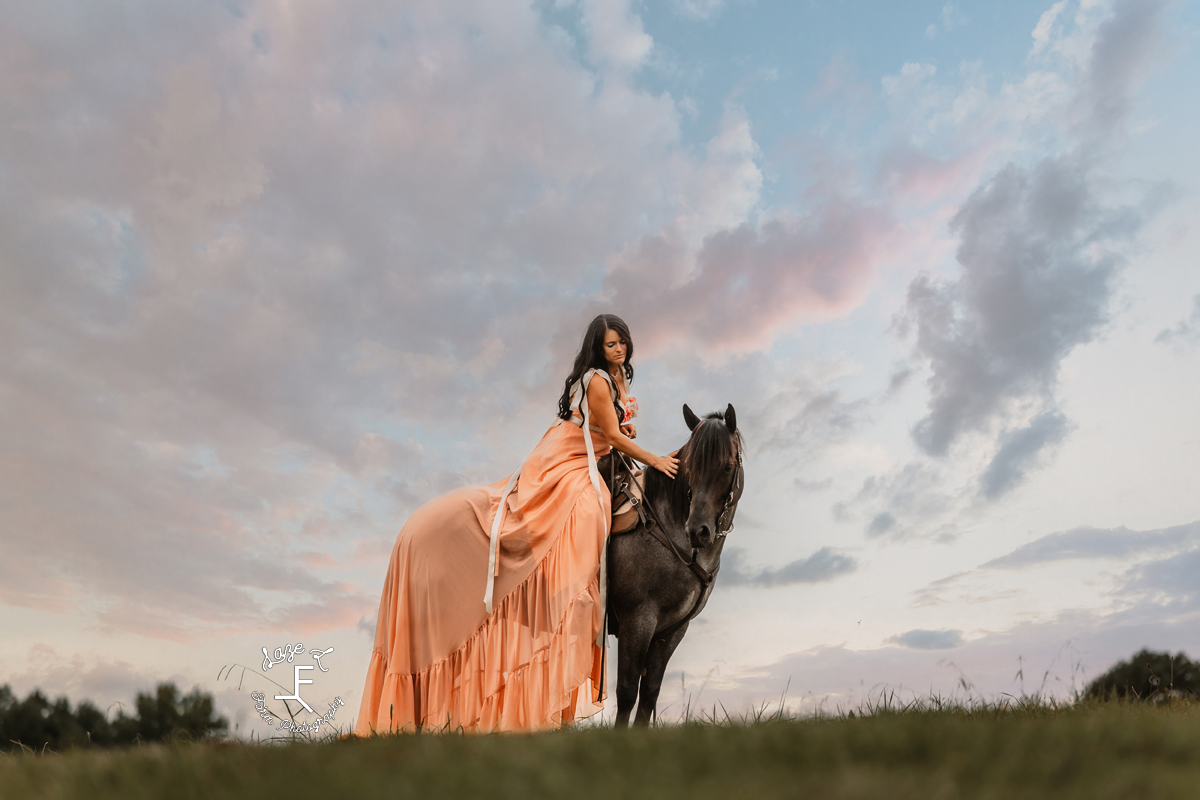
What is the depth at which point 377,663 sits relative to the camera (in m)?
6.23

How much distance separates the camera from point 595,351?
6812 mm

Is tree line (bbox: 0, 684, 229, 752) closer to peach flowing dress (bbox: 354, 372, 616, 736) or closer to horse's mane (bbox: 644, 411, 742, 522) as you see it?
peach flowing dress (bbox: 354, 372, 616, 736)

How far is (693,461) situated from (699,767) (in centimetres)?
360

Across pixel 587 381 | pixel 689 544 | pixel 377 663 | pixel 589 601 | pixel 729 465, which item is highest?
pixel 587 381

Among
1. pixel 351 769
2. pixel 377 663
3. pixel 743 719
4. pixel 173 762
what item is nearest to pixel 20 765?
pixel 173 762

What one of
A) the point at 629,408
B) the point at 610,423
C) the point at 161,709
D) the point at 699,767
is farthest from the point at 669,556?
the point at 161,709

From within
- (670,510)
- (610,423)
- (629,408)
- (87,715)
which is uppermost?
(629,408)

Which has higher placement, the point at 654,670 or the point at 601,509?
the point at 601,509

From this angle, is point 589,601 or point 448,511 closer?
point 589,601

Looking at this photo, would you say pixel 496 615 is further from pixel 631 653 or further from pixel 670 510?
pixel 670 510

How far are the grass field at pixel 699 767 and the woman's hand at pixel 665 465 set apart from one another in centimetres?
312

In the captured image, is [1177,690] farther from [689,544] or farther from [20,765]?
[20,765]

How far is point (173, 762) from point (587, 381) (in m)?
4.26

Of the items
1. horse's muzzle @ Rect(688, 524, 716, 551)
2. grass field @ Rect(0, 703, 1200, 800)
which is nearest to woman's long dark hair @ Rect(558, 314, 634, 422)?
horse's muzzle @ Rect(688, 524, 716, 551)
